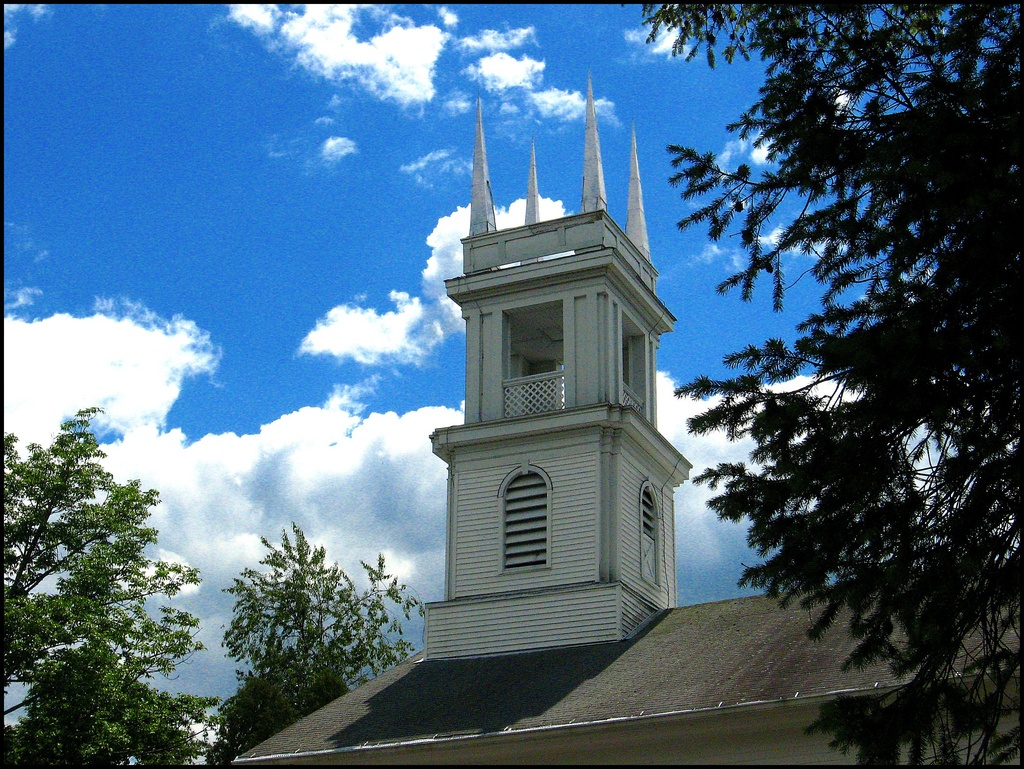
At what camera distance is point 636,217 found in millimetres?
31156

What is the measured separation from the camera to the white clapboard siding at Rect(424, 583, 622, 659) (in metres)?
24.9

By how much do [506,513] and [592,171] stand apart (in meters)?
8.09

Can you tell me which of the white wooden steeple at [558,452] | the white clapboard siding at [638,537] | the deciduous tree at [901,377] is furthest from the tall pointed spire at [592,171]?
the deciduous tree at [901,377]

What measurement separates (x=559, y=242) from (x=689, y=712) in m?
12.7

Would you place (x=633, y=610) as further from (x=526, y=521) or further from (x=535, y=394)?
(x=535, y=394)

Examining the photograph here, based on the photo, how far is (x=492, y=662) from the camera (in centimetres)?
2508

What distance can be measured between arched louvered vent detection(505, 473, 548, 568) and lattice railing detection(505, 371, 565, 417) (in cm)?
150

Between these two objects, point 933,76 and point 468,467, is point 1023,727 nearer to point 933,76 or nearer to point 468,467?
point 933,76

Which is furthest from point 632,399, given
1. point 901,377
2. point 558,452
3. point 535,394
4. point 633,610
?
point 901,377

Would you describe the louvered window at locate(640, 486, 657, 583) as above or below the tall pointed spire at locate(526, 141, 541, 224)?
below

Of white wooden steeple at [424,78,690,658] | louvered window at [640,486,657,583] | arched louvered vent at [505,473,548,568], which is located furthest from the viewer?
louvered window at [640,486,657,583]

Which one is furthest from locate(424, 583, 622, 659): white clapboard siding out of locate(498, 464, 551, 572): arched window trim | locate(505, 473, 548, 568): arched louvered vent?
locate(505, 473, 548, 568): arched louvered vent

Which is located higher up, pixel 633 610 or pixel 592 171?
pixel 592 171

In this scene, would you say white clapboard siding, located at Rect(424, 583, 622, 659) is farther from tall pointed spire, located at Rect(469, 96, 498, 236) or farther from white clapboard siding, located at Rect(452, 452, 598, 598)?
tall pointed spire, located at Rect(469, 96, 498, 236)
